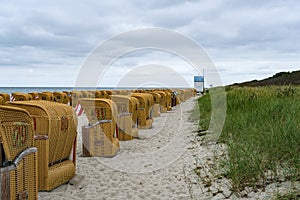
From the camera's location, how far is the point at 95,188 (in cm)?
567

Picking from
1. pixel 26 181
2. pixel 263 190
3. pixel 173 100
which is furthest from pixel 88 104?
pixel 173 100

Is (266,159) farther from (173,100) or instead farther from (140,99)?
(173,100)

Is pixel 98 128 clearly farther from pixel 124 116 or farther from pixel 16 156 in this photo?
pixel 16 156

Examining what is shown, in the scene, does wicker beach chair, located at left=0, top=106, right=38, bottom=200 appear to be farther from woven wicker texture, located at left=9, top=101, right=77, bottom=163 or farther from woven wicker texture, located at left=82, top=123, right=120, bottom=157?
woven wicker texture, located at left=82, top=123, right=120, bottom=157

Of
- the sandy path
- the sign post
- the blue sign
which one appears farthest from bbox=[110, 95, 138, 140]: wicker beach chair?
the sign post

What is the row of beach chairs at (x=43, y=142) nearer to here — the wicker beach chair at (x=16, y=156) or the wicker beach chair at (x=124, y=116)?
the wicker beach chair at (x=16, y=156)

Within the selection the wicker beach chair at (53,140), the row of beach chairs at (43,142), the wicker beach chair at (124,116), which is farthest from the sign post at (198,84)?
the wicker beach chair at (53,140)

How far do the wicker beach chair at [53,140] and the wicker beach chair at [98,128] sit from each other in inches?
65.2

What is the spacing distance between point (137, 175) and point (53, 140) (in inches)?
71.3

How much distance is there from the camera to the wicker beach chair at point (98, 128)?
25.8 ft

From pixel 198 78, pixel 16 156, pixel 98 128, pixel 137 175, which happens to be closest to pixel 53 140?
pixel 16 156

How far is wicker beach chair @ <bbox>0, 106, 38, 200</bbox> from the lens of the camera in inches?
149

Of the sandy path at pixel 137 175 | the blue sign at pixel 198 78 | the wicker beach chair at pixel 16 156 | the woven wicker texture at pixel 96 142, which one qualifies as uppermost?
the blue sign at pixel 198 78

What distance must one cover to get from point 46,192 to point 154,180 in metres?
1.79
